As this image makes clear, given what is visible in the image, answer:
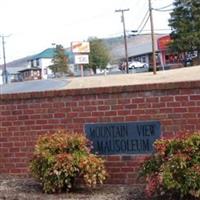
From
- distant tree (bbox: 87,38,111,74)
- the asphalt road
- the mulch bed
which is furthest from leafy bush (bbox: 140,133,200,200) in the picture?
distant tree (bbox: 87,38,111,74)

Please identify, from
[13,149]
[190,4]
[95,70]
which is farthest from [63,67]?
[13,149]

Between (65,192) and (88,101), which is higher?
(88,101)

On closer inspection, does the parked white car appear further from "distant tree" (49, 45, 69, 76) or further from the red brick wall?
the red brick wall

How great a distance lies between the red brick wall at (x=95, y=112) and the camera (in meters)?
7.62

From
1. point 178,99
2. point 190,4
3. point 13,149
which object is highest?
point 190,4

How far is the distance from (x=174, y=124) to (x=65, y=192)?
1.78 metres

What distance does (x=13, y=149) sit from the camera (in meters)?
8.54

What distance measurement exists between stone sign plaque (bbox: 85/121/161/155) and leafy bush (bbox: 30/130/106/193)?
565 millimetres

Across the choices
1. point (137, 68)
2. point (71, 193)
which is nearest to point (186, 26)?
point (137, 68)

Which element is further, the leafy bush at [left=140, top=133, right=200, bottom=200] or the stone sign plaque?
the stone sign plaque

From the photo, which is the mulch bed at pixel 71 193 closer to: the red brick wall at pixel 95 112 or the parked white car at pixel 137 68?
the red brick wall at pixel 95 112

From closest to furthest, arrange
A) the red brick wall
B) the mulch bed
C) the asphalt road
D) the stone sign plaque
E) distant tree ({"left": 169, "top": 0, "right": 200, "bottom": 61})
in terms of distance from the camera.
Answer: the mulch bed, the red brick wall, the stone sign plaque, the asphalt road, distant tree ({"left": 169, "top": 0, "right": 200, "bottom": 61})

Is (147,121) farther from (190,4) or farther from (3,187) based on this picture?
(190,4)

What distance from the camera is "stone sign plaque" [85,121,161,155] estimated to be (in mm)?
7738
